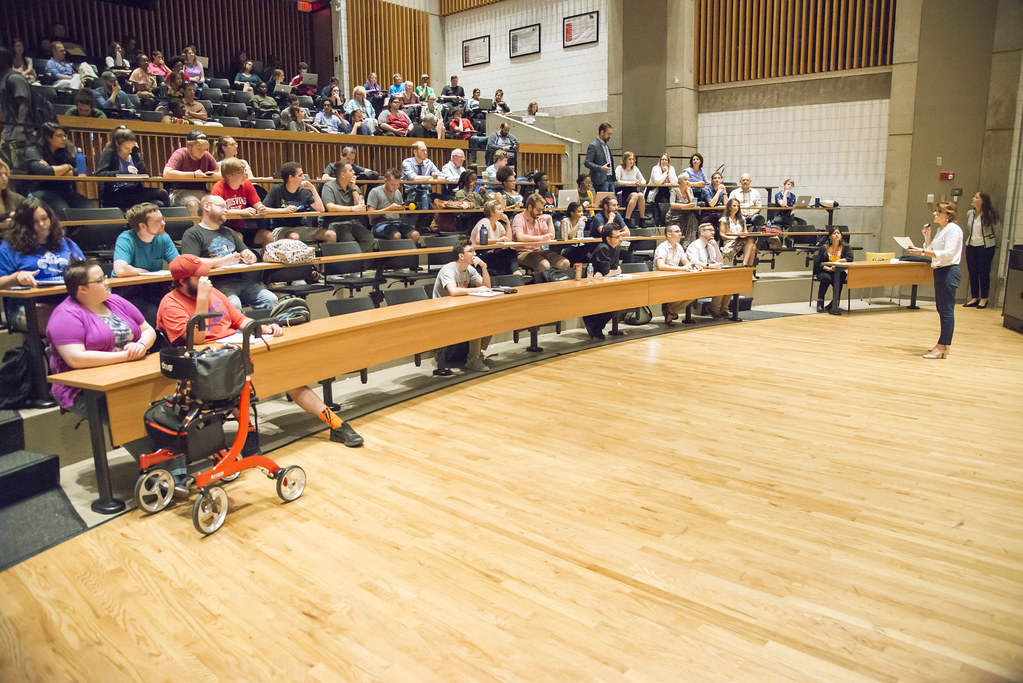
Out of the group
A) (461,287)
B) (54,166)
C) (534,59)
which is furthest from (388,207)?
(534,59)

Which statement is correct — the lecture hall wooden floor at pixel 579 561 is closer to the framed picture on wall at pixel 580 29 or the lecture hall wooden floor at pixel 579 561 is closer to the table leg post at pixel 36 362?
the table leg post at pixel 36 362

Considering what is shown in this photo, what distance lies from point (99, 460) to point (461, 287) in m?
3.33

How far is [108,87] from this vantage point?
8.04 m

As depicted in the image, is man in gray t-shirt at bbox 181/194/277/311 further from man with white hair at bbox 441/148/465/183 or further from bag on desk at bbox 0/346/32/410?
man with white hair at bbox 441/148/465/183

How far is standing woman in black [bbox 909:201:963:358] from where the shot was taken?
20.3 feet

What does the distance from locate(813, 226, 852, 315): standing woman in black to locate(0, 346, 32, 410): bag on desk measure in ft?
27.1

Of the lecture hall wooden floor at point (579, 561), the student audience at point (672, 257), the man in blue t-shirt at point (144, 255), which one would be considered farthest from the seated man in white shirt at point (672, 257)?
the man in blue t-shirt at point (144, 255)

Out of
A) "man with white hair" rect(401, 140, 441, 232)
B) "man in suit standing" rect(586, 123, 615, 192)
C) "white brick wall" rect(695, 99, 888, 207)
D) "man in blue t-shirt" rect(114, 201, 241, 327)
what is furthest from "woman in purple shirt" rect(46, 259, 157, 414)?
"white brick wall" rect(695, 99, 888, 207)

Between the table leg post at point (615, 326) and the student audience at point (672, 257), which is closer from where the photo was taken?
the table leg post at point (615, 326)

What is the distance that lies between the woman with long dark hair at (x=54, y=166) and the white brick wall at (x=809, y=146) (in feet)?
32.1

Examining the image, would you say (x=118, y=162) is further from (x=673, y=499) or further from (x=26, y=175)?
(x=673, y=499)

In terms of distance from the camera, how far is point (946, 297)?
635cm

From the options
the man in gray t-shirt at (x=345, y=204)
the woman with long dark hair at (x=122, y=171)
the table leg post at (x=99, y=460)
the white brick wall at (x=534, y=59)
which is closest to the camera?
the table leg post at (x=99, y=460)

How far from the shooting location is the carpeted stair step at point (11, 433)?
3.47 m
